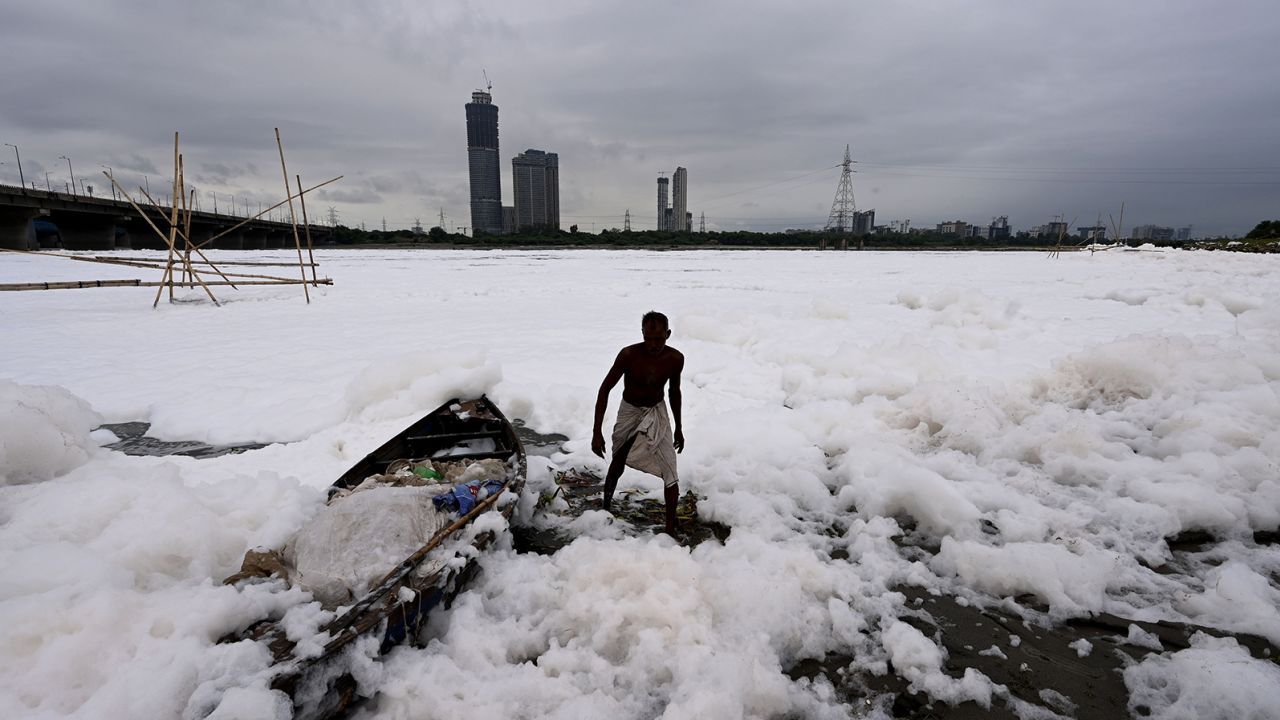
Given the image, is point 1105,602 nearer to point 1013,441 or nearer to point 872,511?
point 872,511

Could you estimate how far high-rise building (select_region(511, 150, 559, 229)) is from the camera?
420 ft

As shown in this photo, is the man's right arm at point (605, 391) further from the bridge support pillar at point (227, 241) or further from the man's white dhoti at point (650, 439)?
the bridge support pillar at point (227, 241)

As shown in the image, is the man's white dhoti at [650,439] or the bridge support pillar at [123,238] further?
the bridge support pillar at [123,238]

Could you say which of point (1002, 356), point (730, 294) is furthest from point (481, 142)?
point (1002, 356)

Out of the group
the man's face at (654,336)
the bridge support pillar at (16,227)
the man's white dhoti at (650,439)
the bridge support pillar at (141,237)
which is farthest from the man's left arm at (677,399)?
the bridge support pillar at (141,237)

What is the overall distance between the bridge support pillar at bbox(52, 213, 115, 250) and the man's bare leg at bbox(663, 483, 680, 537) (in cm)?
5524

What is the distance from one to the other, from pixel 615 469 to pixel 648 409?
2.41 feet

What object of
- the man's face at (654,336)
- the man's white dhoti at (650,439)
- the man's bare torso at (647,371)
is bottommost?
the man's white dhoti at (650,439)

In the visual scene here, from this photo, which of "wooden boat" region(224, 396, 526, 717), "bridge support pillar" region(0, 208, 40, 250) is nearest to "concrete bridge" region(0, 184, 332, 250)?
"bridge support pillar" region(0, 208, 40, 250)

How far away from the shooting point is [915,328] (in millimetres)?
13055

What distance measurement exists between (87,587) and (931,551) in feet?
18.2

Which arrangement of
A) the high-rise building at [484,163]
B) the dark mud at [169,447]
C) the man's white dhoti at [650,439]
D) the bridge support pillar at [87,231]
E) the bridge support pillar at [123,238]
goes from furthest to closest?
the high-rise building at [484,163] < the bridge support pillar at [123,238] < the bridge support pillar at [87,231] < the dark mud at [169,447] < the man's white dhoti at [650,439]

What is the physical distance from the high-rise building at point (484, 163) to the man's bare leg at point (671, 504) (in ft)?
412

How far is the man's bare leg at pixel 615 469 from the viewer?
4496mm
